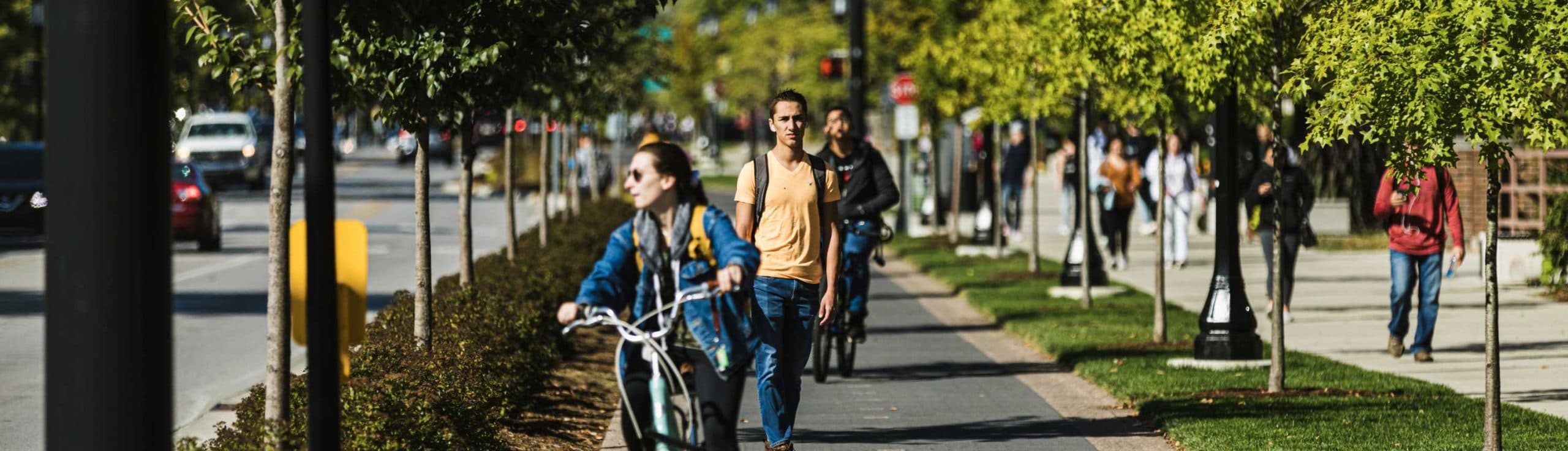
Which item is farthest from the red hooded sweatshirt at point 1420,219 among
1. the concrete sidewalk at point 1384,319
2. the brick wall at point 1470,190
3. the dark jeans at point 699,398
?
the brick wall at point 1470,190

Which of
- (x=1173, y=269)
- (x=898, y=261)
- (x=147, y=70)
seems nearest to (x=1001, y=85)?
(x=1173, y=269)

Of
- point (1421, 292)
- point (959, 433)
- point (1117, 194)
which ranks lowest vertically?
point (959, 433)

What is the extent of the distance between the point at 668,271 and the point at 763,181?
1950 millimetres

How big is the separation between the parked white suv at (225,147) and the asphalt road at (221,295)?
4.10 m

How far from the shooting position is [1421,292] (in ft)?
40.2

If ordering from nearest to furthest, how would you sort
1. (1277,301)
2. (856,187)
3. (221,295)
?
(1277,301), (856,187), (221,295)

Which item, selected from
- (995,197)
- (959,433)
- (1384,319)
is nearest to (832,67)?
(995,197)

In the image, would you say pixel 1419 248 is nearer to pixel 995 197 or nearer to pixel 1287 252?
pixel 1287 252

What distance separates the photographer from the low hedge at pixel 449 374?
678 centimetres

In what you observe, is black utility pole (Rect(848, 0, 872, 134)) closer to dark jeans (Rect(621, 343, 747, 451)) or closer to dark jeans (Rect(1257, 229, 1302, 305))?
dark jeans (Rect(1257, 229, 1302, 305))

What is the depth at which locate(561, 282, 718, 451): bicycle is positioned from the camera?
18.5 feet

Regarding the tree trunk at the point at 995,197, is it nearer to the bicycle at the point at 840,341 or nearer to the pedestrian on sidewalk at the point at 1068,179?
the pedestrian on sidewalk at the point at 1068,179

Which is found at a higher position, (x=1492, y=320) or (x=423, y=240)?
(x=423, y=240)

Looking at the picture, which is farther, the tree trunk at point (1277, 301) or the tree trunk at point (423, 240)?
the tree trunk at point (1277, 301)
